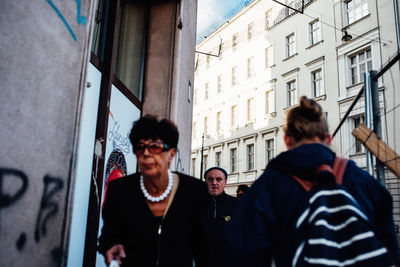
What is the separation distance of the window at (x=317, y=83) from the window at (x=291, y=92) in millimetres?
1505

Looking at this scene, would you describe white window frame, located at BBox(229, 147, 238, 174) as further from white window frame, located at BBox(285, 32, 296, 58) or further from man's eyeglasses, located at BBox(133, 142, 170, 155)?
man's eyeglasses, located at BBox(133, 142, 170, 155)

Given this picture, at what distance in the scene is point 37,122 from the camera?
2.64 meters

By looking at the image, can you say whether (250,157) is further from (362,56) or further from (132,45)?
(132,45)

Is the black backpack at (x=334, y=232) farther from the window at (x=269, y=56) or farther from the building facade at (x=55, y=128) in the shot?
the window at (x=269, y=56)

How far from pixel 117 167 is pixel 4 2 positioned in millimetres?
3070

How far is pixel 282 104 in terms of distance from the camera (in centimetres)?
2398

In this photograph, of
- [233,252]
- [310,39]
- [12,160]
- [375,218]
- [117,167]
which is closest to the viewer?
[233,252]

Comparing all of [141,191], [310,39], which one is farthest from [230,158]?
[141,191]

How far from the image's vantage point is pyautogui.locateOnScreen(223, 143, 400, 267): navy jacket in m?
1.75

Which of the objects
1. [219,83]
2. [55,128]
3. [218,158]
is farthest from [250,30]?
[55,128]

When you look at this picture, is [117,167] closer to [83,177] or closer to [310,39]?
[83,177]

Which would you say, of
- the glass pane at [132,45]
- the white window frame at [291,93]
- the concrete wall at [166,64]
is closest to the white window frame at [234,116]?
the white window frame at [291,93]

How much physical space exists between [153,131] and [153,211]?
496mm

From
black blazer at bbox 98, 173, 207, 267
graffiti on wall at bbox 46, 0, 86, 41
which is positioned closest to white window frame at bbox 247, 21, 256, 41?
graffiti on wall at bbox 46, 0, 86, 41
